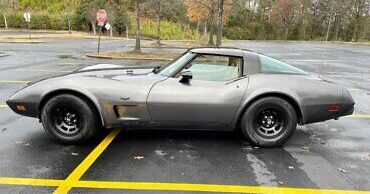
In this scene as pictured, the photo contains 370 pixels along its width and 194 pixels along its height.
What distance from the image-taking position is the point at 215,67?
5129 mm

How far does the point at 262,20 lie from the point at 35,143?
6435 centimetres

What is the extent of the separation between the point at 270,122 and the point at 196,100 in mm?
1086

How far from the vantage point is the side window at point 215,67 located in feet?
16.3

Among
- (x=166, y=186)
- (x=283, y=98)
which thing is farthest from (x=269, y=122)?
(x=166, y=186)

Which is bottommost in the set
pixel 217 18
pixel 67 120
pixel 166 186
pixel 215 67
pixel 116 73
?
pixel 166 186

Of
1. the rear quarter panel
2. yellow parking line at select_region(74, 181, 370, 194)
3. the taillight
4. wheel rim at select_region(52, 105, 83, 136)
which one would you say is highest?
the rear quarter panel

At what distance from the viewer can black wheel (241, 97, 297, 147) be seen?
484cm

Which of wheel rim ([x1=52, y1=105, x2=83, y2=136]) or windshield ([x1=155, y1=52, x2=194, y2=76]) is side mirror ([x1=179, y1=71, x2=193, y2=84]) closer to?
windshield ([x1=155, y1=52, x2=194, y2=76])

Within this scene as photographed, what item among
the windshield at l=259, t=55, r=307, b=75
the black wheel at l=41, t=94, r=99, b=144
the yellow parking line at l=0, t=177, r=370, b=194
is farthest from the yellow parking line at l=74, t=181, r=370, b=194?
the windshield at l=259, t=55, r=307, b=75

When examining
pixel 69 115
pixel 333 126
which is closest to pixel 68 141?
pixel 69 115

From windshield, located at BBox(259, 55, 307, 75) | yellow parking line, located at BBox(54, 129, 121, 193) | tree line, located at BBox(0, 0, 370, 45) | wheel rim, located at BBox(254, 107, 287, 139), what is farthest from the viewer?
tree line, located at BBox(0, 0, 370, 45)

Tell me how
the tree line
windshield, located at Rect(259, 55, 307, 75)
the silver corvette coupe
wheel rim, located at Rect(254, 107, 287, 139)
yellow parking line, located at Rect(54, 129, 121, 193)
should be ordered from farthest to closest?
the tree line < windshield, located at Rect(259, 55, 307, 75) < wheel rim, located at Rect(254, 107, 287, 139) < the silver corvette coupe < yellow parking line, located at Rect(54, 129, 121, 193)

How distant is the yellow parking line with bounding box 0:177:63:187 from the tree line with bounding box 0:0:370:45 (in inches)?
1040

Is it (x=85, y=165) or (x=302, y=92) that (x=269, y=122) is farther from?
(x=85, y=165)
